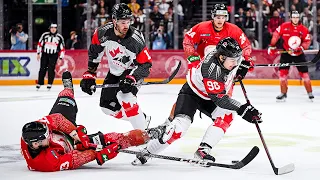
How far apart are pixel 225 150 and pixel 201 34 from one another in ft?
3.69

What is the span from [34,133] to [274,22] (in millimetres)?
9996

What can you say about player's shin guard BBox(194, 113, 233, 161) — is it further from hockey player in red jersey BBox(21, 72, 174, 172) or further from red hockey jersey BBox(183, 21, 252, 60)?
red hockey jersey BBox(183, 21, 252, 60)

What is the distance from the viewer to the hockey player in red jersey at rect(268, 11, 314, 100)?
10.6m

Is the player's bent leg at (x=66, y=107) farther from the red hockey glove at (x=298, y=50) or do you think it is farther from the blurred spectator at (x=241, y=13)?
the blurred spectator at (x=241, y=13)

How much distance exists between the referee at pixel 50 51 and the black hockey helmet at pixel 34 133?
7.93 m

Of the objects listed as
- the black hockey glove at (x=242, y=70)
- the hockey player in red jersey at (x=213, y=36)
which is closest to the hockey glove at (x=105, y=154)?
the black hockey glove at (x=242, y=70)

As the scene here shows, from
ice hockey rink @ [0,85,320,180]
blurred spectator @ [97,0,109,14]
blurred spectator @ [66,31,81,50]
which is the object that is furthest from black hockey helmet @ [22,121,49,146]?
blurred spectator @ [97,0,109,14]

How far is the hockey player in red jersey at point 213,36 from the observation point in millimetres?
6426

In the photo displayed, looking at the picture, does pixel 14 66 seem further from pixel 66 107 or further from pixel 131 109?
pixel 66 107

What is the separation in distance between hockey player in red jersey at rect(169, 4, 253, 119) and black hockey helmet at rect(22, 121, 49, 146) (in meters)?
1.93

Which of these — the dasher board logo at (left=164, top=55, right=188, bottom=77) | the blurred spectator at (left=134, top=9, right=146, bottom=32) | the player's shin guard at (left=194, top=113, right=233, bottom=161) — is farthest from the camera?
the blurred spectator at (left=134, top=9, right=146, bottom=32)

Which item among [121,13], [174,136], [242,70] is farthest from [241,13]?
[174,136]

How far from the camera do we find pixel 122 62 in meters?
5.92

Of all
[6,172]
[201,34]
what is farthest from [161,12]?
[6,172]
